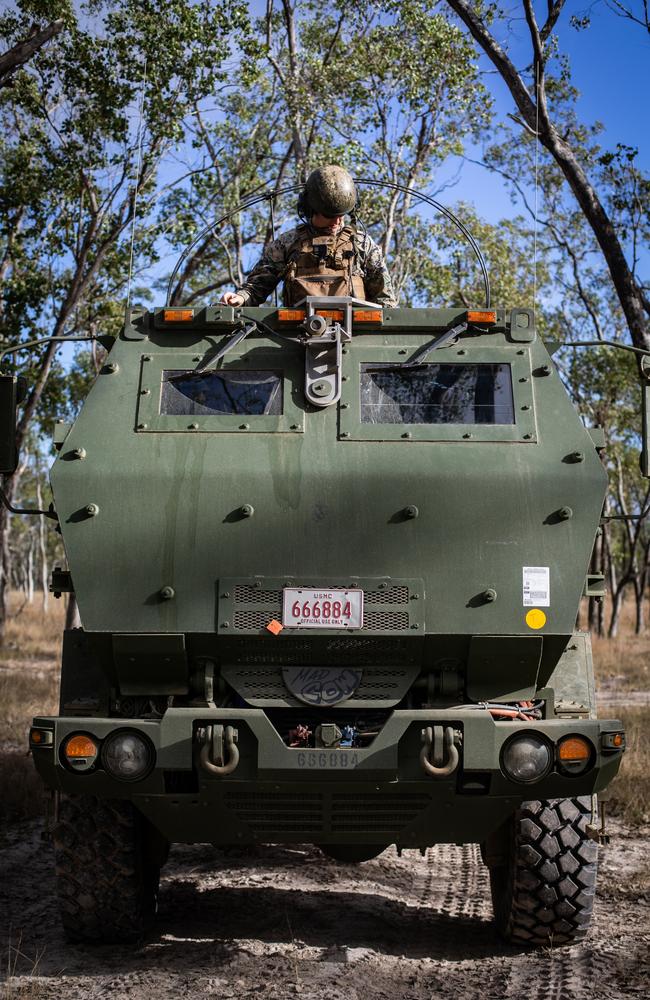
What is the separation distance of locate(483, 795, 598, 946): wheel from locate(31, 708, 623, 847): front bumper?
191 mm

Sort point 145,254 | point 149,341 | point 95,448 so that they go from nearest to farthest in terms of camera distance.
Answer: point 95,448 → point 149,341 → point 145,254

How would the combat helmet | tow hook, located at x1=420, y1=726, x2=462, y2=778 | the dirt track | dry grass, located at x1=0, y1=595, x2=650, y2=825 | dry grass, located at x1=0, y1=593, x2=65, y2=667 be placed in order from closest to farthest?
1. tow hook, located at x1=420, y1=726, x2=462, y2=778
2. the dirt track
3. the combat helmet
4. dry grass, located at x1=0, y1=595, x2=650, y2=825
5. dry grass, located at x1=0, y1=593, x2=65, y2=667

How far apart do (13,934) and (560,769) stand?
2.63 meters

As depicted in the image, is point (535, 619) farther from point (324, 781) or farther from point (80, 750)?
point (80, 750)

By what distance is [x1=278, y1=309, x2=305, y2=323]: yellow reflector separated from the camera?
18.0 feet

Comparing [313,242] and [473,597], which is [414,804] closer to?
[473,597]

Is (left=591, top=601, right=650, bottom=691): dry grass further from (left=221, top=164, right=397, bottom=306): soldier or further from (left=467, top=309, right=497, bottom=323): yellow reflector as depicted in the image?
(left=467, top=309, right=497, bottom=323): yellow reflector

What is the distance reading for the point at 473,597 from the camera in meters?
5.06

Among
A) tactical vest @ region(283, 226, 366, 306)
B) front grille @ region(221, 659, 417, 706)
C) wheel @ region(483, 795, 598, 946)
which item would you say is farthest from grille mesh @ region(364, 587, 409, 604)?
tactical vest @ region(283, 226, 366, 306)

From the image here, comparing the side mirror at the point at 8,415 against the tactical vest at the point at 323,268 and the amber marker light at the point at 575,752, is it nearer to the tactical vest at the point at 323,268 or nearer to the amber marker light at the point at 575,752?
the tactical vest at the point at 323,268

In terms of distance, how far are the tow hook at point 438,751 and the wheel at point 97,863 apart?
134 centimetres

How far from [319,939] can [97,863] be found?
42.5 inches

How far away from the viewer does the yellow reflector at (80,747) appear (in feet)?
15.8

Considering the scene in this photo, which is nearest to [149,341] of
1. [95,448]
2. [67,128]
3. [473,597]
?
[95,448]
